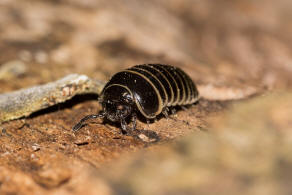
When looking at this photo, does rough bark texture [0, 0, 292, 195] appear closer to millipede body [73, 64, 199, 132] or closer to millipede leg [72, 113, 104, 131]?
millipede leg [72, 113, 104, 131]

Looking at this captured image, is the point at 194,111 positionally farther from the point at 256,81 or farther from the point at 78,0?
the point at 78,0

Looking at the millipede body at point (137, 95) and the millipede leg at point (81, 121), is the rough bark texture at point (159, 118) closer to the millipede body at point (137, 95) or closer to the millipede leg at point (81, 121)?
the millipede leg at point (81, 121)

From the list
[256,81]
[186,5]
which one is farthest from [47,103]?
[186,5]

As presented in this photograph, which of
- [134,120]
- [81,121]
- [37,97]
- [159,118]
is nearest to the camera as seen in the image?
[81,121]

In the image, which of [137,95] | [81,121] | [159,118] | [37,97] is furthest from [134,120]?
[37,97]

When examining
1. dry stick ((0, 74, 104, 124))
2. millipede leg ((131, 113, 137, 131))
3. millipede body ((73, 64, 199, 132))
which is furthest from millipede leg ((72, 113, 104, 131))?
dry stick ((0, 74, 104, 124))

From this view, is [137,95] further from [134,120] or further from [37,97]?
[37,97]
